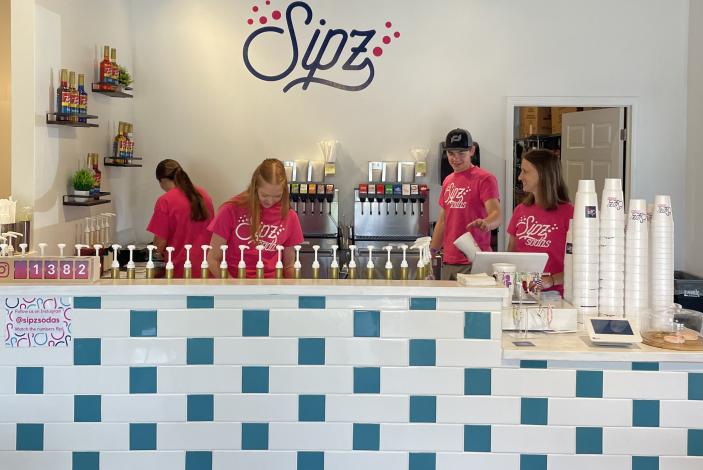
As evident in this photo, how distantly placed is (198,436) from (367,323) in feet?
2.41

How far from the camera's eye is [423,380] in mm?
3324

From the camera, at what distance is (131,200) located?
25.6 feet

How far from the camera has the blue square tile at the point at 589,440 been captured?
3.31m

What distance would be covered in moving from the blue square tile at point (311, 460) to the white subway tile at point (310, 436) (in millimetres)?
22

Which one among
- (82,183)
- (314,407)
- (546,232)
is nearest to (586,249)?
(314,407)

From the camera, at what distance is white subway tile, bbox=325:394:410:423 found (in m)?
3.33

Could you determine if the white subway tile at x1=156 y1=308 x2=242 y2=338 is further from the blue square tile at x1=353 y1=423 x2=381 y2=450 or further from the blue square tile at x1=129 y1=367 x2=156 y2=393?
the blue square tile at x1=353 y1=423 x2=381 y2=450

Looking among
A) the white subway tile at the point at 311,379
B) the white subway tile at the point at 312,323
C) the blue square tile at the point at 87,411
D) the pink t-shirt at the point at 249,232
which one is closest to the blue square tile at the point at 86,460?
the blue square tile at the point at 87,411

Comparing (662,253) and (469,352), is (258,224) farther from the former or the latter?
(662,253)

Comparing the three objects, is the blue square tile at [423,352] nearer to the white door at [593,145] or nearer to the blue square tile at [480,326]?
the blue square tile at [480,326]

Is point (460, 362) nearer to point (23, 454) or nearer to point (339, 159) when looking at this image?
point (23, 454)

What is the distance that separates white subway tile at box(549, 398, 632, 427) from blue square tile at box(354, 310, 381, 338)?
69cm

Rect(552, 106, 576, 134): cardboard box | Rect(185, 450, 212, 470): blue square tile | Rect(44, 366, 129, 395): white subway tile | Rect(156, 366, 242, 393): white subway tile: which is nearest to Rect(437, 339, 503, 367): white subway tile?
Rect(156, 366, 242, 393): white subway tile

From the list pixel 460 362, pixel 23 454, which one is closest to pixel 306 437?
pixel 460 362
